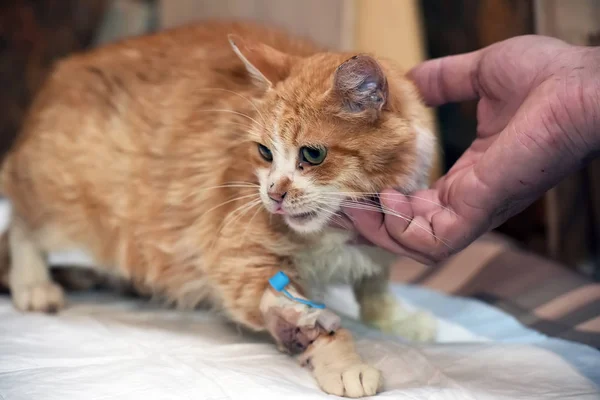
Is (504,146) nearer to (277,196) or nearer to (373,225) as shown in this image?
(373,225)

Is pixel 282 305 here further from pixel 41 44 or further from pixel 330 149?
pixel 41 44

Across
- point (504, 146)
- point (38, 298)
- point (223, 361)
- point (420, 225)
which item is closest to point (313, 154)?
point (420, 225)

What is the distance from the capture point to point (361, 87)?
1.33 meters

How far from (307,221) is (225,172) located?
36 centimetres

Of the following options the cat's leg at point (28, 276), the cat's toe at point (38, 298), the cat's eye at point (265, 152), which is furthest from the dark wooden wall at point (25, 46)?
the cat's eye at point (265, 152)

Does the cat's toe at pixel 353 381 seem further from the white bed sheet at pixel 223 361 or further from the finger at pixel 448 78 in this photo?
the finger at pixel 448 78

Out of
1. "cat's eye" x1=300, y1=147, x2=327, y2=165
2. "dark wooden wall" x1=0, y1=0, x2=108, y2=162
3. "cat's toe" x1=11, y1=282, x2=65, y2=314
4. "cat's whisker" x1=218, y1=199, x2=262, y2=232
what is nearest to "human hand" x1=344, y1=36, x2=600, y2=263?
"cat's eye" x1=300, y1=147, x2=327, y2=165

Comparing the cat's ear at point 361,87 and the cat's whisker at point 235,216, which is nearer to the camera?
the cat's ear at point 361,87

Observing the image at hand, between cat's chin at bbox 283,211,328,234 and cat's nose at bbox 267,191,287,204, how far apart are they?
0.06m

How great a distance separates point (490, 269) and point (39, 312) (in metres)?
1.53

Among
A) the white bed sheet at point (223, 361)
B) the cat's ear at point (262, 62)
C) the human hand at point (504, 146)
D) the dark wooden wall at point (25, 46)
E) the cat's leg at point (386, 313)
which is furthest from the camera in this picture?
the dark wooden wall at point (25, 46)

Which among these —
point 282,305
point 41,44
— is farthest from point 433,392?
point 41,44

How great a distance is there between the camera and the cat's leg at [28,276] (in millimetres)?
1860

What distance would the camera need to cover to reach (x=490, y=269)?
227 cm
